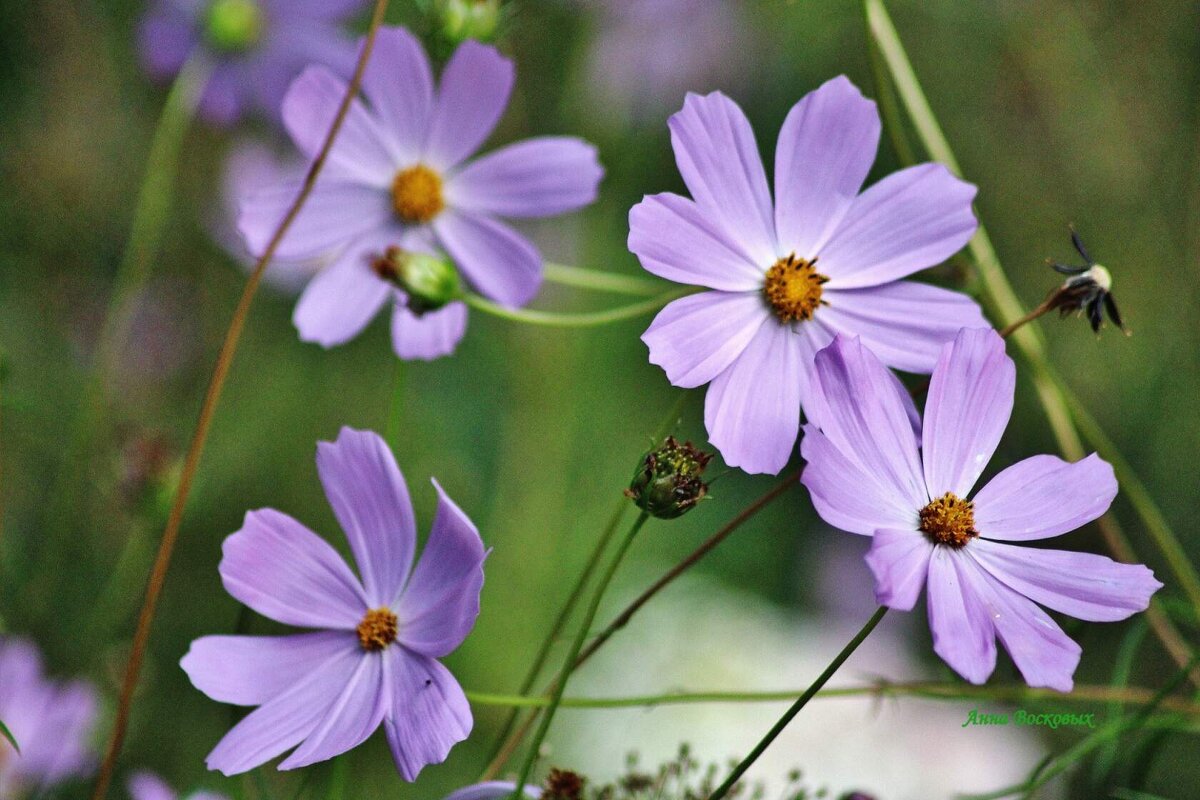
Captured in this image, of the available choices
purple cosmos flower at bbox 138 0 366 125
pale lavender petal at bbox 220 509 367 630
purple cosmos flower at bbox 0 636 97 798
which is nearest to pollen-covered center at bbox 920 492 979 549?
pale lavender petal at bbox 220 509 367 630

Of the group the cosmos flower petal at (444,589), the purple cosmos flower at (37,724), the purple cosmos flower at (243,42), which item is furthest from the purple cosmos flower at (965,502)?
the purple cosmos flower at (243,42)

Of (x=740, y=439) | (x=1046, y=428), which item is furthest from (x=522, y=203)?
(x=1046, y=428)

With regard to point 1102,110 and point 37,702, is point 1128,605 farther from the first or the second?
point 1102,110

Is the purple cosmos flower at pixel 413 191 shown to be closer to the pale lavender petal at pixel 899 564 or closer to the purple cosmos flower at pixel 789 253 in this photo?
the purple cosmos flower at pixel 789 253

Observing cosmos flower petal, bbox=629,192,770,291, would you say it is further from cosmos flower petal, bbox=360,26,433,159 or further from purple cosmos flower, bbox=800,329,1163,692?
cosmos flower petal, bbox=360,26,433,159

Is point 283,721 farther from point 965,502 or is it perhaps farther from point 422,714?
point 965,502
